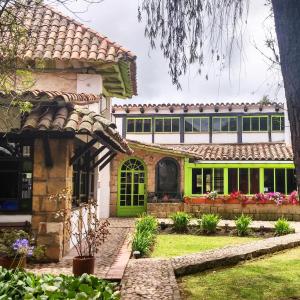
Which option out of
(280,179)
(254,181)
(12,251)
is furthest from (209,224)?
(280,179)

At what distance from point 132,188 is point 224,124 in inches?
321

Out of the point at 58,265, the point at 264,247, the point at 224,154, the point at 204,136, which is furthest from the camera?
the point at 204,136

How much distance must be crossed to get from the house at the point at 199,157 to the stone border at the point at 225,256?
8304mm

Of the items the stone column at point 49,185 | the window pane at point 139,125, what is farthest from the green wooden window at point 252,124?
the stone column at point 49,185

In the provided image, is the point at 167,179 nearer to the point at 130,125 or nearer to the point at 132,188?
the point at 132,188

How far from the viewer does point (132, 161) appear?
22.3 m

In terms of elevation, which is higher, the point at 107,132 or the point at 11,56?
the point at 11,56

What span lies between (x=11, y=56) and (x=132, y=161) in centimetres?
1624

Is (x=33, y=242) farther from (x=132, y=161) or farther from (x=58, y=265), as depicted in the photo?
(x=132, y=161)

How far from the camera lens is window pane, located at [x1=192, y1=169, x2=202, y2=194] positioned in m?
24.6

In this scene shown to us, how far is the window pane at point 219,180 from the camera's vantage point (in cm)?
2456

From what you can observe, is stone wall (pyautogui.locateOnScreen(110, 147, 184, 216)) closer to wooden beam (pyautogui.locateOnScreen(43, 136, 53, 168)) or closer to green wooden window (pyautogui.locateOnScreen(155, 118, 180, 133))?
green wooden window (pyautogui.locateOnScreen(155, 118, 180, 133))

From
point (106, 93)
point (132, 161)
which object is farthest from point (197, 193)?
point (106, 93)

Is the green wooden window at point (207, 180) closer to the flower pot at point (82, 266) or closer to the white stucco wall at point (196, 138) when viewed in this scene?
the white stucco wall at point (196, 138)
